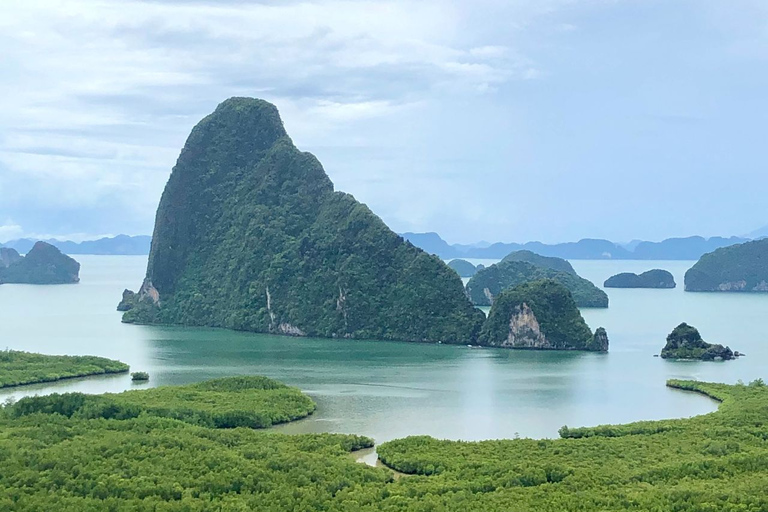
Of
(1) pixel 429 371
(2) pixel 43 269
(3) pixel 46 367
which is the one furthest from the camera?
(2) pixel 43 269

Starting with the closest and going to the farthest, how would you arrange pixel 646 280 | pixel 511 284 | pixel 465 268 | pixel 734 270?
pixel 511 284, pixel 734 270, pixel 646 280, pixel 465 268

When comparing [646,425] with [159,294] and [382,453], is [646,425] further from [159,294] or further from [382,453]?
[159,294]

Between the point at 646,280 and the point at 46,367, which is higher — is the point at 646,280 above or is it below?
above

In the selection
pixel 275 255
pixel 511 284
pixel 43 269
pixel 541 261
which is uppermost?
pixel 541 261

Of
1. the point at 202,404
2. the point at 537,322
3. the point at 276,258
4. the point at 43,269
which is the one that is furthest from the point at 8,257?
the point at 202,404

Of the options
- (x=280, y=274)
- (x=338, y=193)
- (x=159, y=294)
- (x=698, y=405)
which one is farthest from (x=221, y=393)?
(x=159, y=294)

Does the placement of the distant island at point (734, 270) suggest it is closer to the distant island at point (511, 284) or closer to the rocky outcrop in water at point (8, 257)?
the distant island at point (511, 284)

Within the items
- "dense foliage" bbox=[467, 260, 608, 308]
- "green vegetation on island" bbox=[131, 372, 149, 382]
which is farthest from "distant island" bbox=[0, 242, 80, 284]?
"green vegetation on island" bbox=[131, 372, 149, 382]

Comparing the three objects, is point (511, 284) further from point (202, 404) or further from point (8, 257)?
point (8, 257)
